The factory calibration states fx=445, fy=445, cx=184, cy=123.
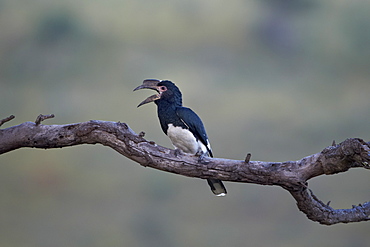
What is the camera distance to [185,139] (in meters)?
3.72

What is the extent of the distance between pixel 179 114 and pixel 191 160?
0.66m

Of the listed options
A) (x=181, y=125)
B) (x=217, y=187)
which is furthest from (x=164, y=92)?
(x=217, y=187)

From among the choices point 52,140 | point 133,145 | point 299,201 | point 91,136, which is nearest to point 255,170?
point 299,201

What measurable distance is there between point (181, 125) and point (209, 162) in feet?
2.20

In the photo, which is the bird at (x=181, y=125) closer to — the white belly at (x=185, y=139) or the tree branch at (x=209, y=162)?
the white belly at (x=185, y=139)

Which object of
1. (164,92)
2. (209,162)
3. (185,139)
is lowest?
(209,162)

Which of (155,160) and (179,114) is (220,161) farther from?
(179,114)

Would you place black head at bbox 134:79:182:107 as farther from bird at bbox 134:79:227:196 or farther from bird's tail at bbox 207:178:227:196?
bird's tail at bbox 207:178:227:196

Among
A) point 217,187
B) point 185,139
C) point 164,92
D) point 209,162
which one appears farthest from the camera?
point 164,92

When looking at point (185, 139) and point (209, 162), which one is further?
point (185, 139)

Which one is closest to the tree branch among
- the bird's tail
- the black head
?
the bird's tail

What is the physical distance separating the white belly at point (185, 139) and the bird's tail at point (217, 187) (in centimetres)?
27

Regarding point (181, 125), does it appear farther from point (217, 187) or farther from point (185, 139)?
point (217, 187)

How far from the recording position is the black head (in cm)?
387
